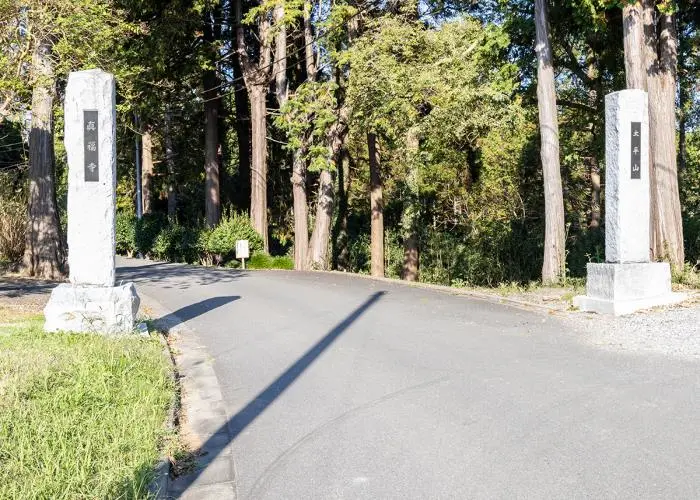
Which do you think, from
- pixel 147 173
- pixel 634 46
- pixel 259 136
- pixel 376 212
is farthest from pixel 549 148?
pixel 147 173

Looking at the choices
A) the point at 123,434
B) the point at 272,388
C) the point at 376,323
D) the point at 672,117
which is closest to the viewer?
the point at 123,434

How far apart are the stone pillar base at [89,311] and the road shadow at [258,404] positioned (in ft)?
8.42

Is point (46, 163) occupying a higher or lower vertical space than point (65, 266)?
higher

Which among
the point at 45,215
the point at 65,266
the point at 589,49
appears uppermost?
the point at 589,49

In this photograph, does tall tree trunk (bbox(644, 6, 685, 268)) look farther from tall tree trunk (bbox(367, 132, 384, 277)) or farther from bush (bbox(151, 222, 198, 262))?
bush (bbox(151, 222, 198, 262))

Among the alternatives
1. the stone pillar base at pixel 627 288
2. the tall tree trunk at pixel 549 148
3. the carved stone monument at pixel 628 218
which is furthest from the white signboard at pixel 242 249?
the carved stone monument at pixel 628 218

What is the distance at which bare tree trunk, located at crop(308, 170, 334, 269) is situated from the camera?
2377 centimetres

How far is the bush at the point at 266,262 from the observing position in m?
24.3

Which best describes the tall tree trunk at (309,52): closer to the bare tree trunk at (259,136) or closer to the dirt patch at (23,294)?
the bare tree trunk at (259,136)

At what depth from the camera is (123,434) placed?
4.62 meters

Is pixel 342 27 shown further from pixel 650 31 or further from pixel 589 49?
pixel 650 31

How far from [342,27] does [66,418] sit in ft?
60.2

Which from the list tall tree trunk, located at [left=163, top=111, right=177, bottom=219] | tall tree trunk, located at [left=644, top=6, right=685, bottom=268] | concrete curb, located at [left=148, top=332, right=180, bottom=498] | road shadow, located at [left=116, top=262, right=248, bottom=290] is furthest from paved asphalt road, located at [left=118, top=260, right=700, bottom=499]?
tall tree trunk, located at [left=163, top=111, right=177, bottom=219]

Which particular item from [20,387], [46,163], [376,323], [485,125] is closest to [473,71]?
[485,125]
